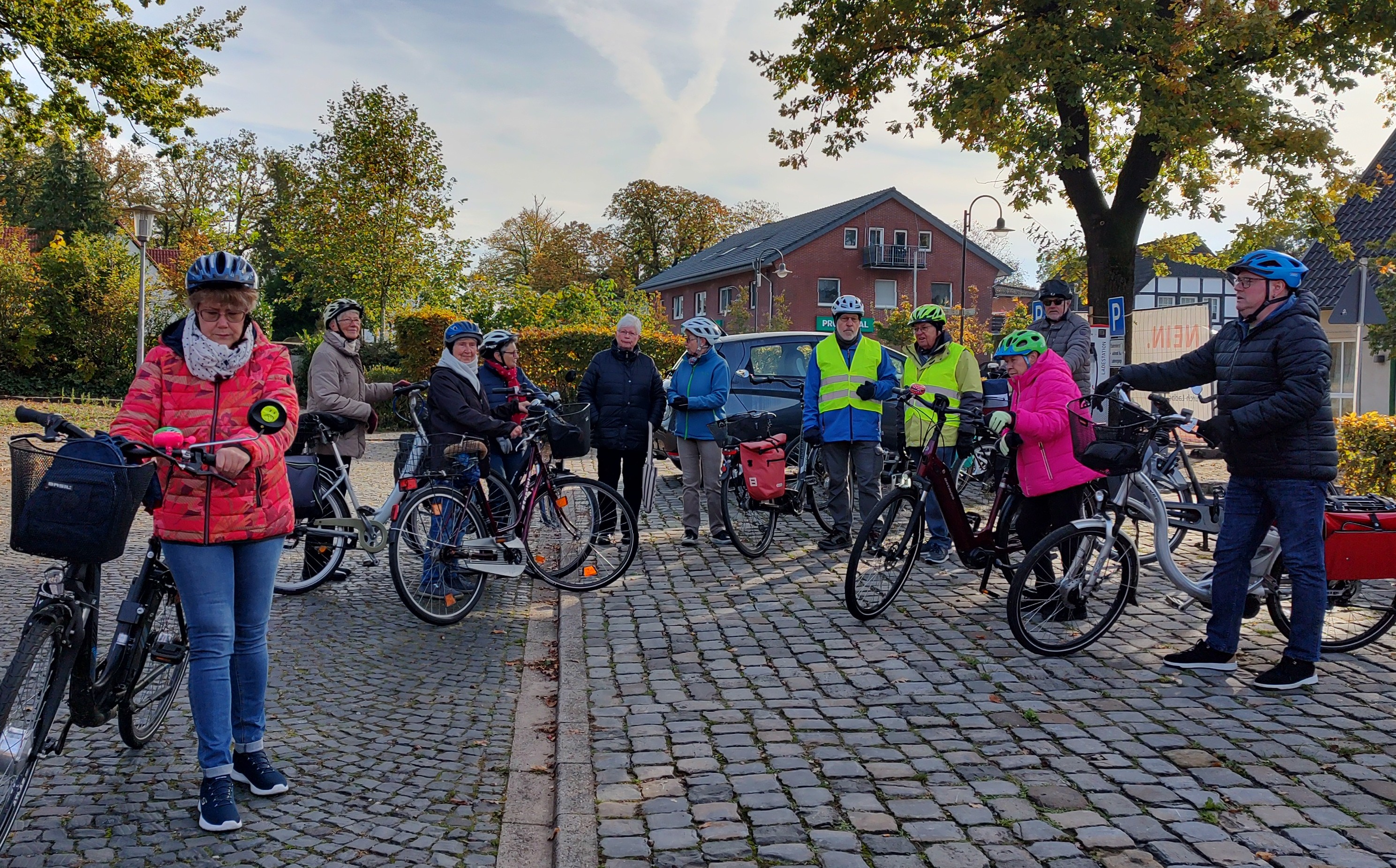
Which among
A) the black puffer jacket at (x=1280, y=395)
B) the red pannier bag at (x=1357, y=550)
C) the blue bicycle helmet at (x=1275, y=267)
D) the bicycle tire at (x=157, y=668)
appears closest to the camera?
the bicycle tire at (x=157, y=668)

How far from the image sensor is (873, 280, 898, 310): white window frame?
59.7m

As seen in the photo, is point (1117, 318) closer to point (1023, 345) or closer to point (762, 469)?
point (762, 469)

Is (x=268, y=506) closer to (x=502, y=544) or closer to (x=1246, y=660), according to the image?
(x=502, y=544)

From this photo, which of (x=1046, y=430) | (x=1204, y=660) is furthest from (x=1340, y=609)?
(x=1046, y=430)

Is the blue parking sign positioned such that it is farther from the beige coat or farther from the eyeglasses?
the eyeglasses

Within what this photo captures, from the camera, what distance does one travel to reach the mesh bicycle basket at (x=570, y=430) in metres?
7.41

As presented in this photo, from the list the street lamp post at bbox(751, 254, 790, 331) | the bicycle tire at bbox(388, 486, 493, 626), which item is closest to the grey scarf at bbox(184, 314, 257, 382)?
the bicycle tire at bbox(388, 486, 493, 626)

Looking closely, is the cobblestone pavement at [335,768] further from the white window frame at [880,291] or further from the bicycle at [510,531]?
the white window frame at [880,291]

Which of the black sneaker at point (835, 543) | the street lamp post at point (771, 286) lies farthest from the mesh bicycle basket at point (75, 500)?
the street lamp post at point (771, 286)

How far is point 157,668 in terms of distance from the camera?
13.7ft

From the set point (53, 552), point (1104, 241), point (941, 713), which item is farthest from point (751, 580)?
point (1104, 241)

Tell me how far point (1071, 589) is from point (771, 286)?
160 ft

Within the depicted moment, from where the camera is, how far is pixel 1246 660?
18.6ft

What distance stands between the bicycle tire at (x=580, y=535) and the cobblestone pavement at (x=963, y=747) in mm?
660
